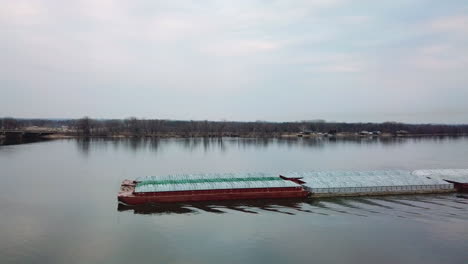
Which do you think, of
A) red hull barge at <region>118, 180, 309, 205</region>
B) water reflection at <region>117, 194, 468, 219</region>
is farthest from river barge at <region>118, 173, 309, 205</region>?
water reflection at <region>117, 194, 468, 219</region>

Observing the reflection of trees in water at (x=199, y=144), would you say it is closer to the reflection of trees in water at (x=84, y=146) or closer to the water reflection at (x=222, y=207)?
the reflection of trees in water at (x=84, y=146)

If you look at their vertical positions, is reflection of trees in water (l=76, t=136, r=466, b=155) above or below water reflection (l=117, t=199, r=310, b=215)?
above

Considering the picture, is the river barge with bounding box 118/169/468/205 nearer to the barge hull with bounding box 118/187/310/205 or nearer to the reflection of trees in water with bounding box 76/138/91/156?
the barge hull with bounding box 118/187/310/205

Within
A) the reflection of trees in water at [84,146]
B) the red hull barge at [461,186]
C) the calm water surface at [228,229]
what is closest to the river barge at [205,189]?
the calm water surface at [228,229]

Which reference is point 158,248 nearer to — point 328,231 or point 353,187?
point 328,231

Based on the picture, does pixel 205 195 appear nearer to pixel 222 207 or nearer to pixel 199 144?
pixel 222 207

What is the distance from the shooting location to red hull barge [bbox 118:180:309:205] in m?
18.5

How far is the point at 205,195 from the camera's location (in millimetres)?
19297

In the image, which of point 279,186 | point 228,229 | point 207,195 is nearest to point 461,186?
point 279,186

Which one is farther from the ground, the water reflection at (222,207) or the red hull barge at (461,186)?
the red hull barge at (461,186)

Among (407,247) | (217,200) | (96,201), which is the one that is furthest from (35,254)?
(407,247)

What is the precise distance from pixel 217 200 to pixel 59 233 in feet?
26.6

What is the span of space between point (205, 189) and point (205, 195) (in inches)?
13.2

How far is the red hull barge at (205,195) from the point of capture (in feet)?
60.8
